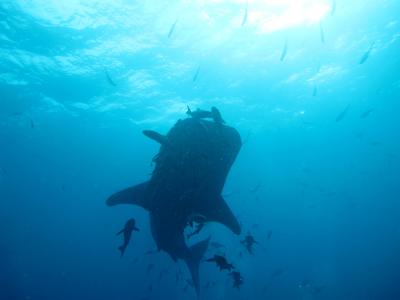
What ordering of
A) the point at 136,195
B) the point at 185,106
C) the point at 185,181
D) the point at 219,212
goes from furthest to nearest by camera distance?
A: 1. the point at 185,106
2. the point at 136,195
3. the point at 219,212
4. the point at 185,181

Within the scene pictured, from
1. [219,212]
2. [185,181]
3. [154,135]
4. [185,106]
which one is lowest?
[219,212]

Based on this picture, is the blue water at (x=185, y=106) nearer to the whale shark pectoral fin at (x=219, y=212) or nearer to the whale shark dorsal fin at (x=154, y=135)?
the whale shark pectoral fin at (x=219, y=212)

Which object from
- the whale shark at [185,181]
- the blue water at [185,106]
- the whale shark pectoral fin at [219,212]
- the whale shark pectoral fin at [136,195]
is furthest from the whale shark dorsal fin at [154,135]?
the blue water at [185,106]

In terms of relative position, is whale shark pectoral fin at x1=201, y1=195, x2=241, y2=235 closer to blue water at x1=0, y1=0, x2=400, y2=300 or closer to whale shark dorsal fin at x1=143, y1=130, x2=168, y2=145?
whale shark dorsal fin at x1=143, y1=130, x2=168, y2=145

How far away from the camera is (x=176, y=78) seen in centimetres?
2045

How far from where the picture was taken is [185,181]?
22.7ft

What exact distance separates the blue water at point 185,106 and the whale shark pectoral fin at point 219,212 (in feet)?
13.7

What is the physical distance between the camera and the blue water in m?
16.5

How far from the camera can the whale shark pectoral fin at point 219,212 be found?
7707 mm

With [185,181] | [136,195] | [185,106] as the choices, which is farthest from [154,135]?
[185,106]

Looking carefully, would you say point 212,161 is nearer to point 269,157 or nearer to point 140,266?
point 269,157

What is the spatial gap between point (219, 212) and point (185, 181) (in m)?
1.48

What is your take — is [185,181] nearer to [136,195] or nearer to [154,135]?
[154,135]

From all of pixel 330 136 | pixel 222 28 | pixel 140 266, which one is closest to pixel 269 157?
pixel 330 136
